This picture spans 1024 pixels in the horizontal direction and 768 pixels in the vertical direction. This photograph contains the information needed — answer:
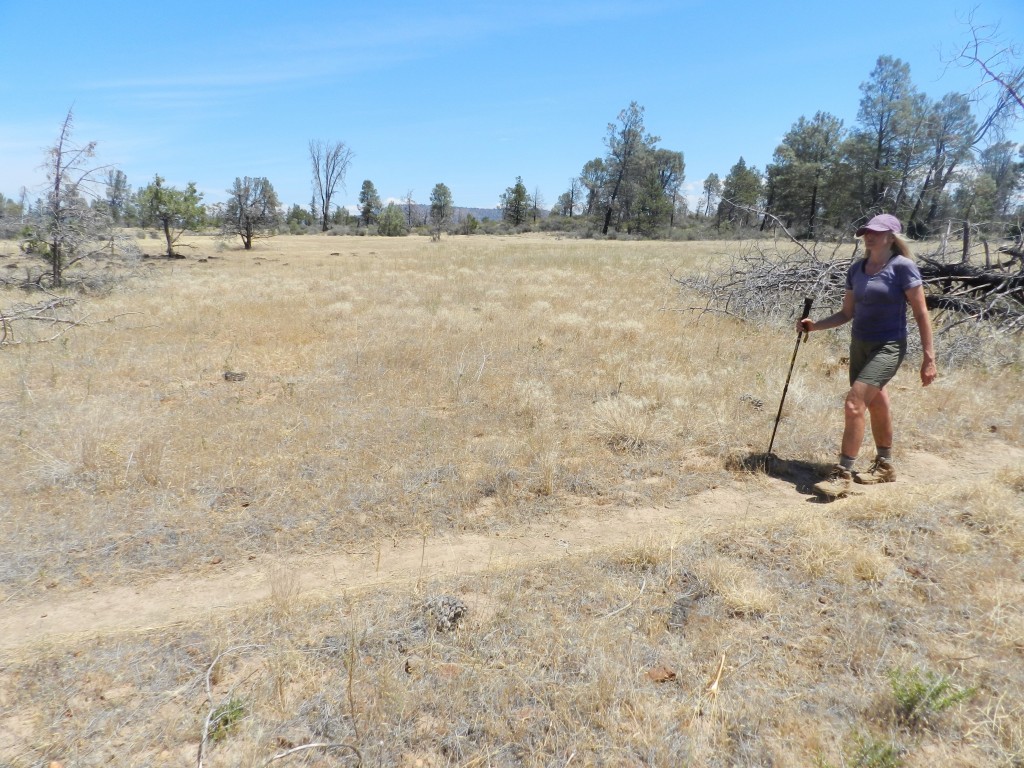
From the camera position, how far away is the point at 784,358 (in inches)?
315

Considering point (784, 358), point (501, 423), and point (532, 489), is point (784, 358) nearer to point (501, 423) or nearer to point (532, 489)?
point (501, 423)

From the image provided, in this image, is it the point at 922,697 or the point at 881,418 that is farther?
the point at 881,418

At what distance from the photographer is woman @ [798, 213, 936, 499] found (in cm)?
395

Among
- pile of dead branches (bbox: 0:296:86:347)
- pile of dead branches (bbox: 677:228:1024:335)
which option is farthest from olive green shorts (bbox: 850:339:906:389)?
pile of dead branches (bbox: 0:296:86:347)

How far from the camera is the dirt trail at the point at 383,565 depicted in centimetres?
290

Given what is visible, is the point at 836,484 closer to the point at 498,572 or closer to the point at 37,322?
the point at 498,572

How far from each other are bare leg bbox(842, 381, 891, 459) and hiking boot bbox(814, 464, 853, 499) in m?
0.23

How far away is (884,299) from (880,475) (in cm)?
134

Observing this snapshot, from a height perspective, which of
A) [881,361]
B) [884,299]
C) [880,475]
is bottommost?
[880,475]

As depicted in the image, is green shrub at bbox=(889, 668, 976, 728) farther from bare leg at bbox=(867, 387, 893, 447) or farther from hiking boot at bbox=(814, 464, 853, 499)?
bare leg at bbox=(867, 387, 893, 447)

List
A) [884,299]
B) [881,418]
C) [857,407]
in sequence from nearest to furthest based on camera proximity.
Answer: [884,299]
[857,407]
[881,418]

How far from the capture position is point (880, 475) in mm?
4359

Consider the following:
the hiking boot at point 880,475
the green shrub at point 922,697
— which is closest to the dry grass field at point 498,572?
the green shrub at point 922,697

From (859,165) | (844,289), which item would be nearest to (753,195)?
(859,165)
